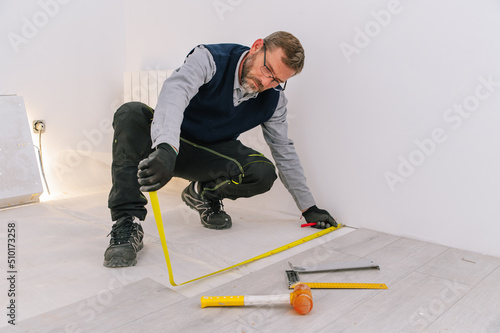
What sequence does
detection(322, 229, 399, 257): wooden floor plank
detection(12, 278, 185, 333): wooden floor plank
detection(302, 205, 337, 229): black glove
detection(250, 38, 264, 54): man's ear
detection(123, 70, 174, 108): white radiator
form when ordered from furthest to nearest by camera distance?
detection(123, 70, 174, 108): white radiator < detection(302, 205, 337, 229): black glove < detection(322, 229, 399, 257): wooden floor plank < detection(250, 38, 264, 54): man's ear < detection(12, 278, 185, 333): wooden floor plank

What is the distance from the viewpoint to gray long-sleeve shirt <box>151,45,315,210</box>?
1.28 metres

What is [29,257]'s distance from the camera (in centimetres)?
154

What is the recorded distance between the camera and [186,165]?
183 centimetres

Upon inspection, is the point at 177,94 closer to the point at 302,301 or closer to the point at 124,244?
the point at 124,244

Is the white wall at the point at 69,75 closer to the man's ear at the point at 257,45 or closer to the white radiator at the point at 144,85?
the white radiator at the point at 144,85

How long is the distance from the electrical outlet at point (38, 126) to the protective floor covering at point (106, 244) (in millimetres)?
561

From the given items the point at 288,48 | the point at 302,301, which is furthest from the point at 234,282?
the point at 288,48

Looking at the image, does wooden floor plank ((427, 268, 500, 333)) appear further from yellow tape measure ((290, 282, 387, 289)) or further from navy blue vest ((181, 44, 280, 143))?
navy blue vest ((181, 44, 280, 143))

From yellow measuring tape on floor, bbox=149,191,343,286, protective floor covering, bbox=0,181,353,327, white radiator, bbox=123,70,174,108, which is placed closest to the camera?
yellow measuring tape on floor, bbox=149,191,343,286

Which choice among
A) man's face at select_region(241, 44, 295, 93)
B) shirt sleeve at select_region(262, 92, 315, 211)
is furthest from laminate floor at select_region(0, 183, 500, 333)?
man's face at select_region(241, 44, 295, 93)

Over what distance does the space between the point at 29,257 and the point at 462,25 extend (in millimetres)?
1892
